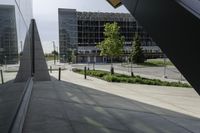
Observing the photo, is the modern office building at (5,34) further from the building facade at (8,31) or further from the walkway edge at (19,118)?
the walkway edge at (19,118)

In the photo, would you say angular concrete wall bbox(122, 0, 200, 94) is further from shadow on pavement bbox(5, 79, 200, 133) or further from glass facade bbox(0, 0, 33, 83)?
shadow on pavement bbox(5, 79, 200, 133)

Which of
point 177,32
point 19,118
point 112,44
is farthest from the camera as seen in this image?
point 112,44

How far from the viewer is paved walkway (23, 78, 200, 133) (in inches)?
337

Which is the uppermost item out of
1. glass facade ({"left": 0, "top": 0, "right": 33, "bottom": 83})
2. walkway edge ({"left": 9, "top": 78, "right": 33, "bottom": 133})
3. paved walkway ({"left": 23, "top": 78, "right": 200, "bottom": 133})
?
glass facade ({"left": 0, "top": 0, "right": 33, "bottom": 83})

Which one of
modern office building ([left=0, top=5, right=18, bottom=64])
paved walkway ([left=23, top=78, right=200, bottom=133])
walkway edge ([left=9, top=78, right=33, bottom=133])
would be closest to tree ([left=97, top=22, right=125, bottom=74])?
paved walkway ([left=23, top=78, right=200, bottom=133])

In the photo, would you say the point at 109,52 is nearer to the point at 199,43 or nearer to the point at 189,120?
the point at 189,120

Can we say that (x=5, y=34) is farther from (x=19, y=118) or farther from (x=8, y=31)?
(x=19, y=118)

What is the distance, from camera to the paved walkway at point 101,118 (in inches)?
337

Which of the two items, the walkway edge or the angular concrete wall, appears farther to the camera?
the walkway edge

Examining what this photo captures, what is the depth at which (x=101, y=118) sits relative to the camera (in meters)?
9.98

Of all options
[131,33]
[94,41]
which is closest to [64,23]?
[94,41]

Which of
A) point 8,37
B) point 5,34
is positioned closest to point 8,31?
point 8,37

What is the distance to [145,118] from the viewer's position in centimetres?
999

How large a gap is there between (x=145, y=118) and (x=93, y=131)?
2.24 meters
